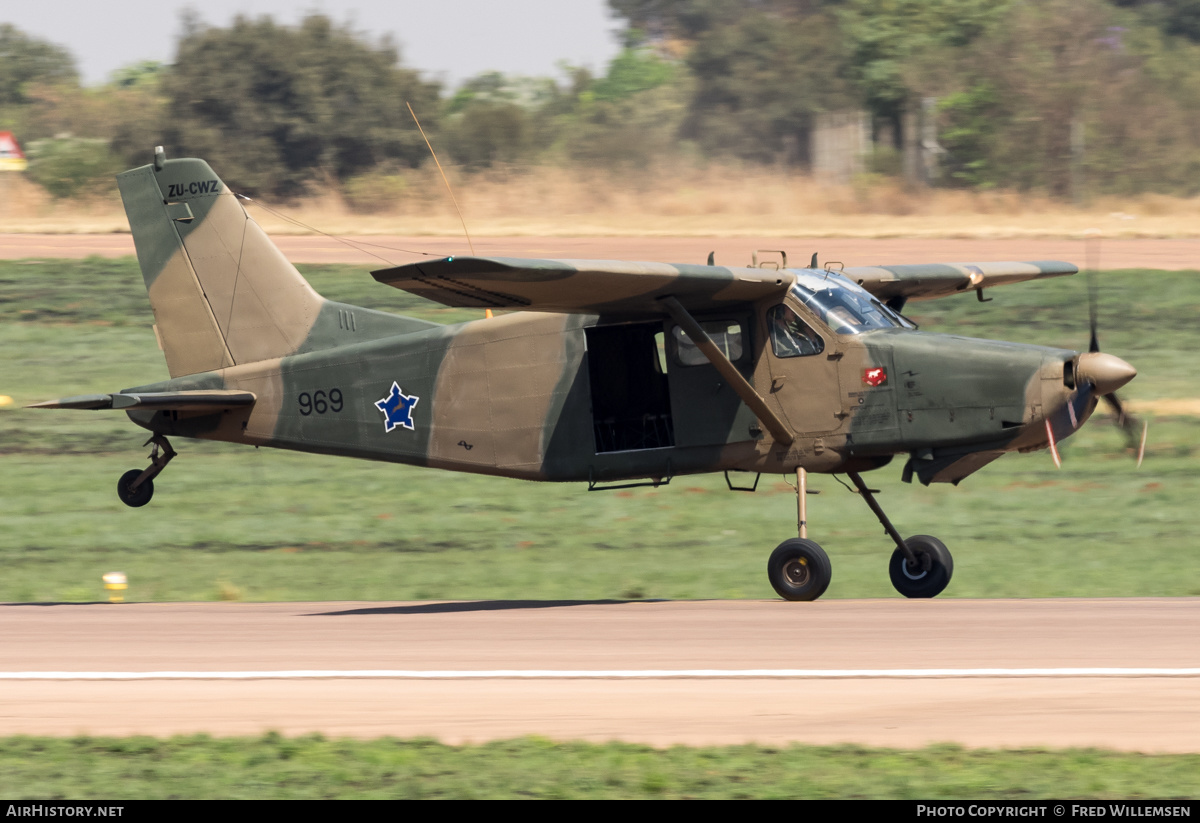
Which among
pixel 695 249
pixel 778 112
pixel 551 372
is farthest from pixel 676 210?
pixel 551 372

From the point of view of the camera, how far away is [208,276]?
16922mm

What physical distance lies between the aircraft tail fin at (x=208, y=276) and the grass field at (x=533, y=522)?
2686 mm

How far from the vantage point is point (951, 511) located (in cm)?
2081

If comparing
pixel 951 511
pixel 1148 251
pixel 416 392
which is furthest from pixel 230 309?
pixel 1148 251

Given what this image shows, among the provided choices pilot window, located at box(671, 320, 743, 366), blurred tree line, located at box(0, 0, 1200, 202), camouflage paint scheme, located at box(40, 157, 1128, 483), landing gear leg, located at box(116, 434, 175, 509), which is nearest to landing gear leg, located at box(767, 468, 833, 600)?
camouflage paint scheme, located at box(40, 157, 1128, 483)

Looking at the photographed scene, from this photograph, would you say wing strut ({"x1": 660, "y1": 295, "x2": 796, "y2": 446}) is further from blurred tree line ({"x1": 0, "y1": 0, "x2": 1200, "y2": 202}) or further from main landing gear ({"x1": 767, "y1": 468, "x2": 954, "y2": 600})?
blurred tree line ({"x1": 0, "y1": 0, "x2": 1200, "y2": 202})

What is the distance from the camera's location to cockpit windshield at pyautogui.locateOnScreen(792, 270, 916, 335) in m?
14.2

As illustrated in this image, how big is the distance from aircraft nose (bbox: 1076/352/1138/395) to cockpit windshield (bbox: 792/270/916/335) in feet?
6.13

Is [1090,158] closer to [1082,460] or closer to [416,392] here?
[1082,460]

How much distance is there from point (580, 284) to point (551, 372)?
2.29 m

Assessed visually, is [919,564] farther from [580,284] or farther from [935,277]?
[580,284]

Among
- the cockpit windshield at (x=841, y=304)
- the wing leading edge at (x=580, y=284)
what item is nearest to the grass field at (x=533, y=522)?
the cockpit windshield at (x=841, y=304)

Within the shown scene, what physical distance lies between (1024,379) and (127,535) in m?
12.3

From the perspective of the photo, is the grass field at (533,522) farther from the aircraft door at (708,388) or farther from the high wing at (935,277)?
the high wing at (935,277)
